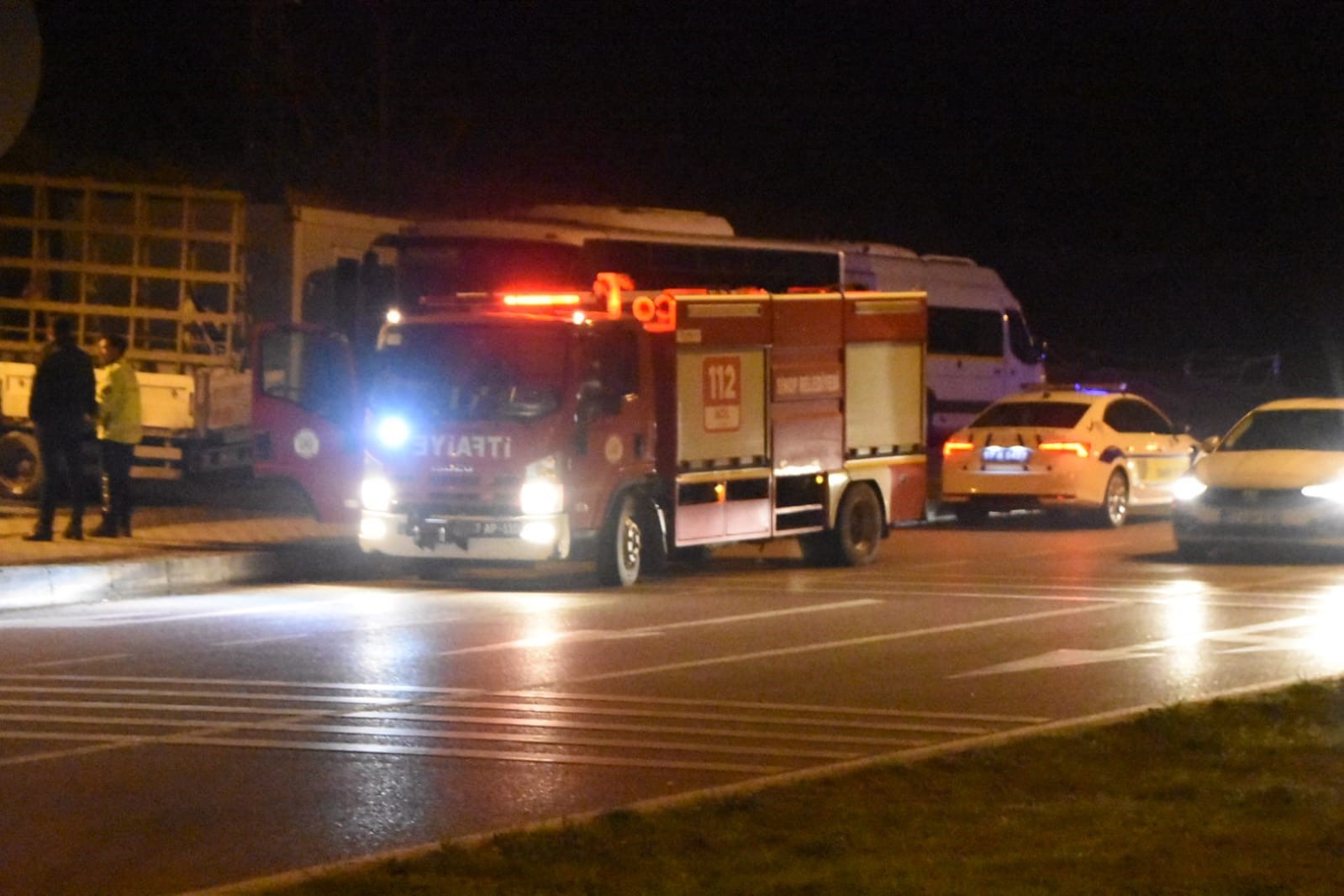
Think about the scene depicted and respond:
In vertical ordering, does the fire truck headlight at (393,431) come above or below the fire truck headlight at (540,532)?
above

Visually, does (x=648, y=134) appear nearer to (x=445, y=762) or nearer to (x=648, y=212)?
(x=648, y=212)

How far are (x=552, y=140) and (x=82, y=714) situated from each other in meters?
48.0

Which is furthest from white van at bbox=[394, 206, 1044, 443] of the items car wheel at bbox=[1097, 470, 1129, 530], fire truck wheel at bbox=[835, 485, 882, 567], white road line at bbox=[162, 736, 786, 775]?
white road line at bbox=[162, 736, 786, 775]

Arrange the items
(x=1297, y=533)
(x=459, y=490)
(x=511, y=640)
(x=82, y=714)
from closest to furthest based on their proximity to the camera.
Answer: (x=82, y=714) < (x=511, y=640) < (x=459, y=490) < (x=1297, y=533)

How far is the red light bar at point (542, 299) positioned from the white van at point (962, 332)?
16.3 meters

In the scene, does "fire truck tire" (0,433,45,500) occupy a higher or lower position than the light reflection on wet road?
higher

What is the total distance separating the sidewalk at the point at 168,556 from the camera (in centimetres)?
1650

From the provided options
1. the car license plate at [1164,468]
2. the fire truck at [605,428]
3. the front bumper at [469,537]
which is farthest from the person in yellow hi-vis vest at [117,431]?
the car license plate at [1164,468]

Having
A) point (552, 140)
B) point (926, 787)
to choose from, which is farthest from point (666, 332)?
point (552, 140)

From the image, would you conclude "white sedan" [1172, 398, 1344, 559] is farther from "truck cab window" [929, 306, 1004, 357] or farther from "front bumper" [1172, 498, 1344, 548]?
"truck cab window" [929, 306, 1004, 357]

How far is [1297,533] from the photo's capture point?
1895 centimetres

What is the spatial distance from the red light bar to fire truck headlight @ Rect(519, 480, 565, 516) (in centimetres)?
169

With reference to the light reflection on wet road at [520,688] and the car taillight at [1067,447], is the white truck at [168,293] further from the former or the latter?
the car taillight at [1067,447]

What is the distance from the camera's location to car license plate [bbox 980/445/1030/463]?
78.9ft
